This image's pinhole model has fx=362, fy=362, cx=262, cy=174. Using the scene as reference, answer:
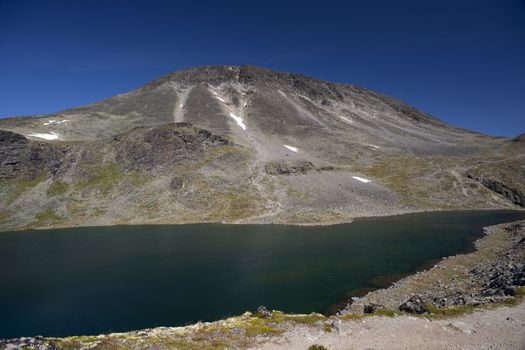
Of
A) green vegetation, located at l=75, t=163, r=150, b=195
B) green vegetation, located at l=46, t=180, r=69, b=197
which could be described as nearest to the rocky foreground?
green vegetation, located at l=75, t=163, r=150, b=195

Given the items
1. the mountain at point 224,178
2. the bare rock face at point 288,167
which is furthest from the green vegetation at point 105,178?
the bare rock face at point 288,167

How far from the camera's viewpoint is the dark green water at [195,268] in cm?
3588

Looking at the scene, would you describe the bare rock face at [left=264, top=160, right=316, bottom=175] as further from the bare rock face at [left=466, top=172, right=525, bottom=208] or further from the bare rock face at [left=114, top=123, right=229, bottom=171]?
the bare rock face at [left=466, top=172, right=525, bottom=208]

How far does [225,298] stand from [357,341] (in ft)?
61.0

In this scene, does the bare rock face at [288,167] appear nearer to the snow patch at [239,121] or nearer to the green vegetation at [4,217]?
the snow patch at [239,121]

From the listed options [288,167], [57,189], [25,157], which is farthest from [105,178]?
[288,167]

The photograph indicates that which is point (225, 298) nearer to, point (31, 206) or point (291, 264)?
point (291, 264)

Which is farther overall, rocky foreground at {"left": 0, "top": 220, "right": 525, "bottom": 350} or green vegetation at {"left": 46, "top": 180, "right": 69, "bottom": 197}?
green vegetation at {"left": 46, "top": 180, "right": 69, "bottom": 197}

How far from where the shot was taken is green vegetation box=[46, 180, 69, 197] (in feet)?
360

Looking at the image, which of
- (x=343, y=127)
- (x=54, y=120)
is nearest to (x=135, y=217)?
(x=54, y=120)

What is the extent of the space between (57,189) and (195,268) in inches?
3197

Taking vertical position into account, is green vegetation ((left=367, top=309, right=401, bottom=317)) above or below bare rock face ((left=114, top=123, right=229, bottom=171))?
below

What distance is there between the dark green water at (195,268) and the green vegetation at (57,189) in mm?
25562

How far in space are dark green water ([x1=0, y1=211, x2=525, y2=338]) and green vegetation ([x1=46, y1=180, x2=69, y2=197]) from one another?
2556cm
